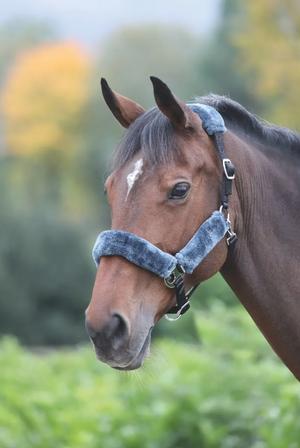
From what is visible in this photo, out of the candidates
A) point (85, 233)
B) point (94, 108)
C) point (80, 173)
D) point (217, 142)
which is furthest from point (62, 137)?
point (217, 142)

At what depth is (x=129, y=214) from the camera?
12.8 feet

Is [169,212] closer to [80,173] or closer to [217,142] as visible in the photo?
[217,142]

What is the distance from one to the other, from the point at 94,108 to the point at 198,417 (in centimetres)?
4407

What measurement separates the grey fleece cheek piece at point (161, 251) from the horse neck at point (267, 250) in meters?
0.19

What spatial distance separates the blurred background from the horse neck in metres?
0.51

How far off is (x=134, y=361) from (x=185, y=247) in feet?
1.69

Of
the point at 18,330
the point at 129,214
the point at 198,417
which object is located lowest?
the point at 18,330

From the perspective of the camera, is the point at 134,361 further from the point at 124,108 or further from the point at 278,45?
the point at 278,45

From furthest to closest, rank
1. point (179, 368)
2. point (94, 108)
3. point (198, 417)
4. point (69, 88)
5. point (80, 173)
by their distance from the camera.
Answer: point (69, 88)
point (94, 108)
point (80, 173)
point (179, 368)
point (198, 417)

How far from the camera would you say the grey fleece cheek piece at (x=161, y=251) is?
12.5 ft

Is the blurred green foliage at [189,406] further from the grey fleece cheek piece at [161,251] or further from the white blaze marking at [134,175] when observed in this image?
the white blaze marking at [134,175]

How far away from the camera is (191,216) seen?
3.95m

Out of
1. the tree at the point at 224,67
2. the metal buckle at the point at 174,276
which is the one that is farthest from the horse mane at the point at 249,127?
the tree at the point at 224,67

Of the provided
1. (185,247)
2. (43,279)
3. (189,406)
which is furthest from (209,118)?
(43,279)
